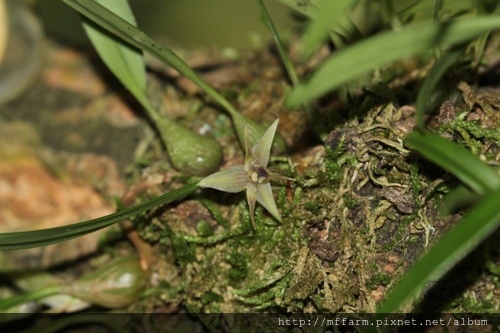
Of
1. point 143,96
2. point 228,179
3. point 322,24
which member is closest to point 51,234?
point 228,179

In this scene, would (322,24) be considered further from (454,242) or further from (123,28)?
(123,28)

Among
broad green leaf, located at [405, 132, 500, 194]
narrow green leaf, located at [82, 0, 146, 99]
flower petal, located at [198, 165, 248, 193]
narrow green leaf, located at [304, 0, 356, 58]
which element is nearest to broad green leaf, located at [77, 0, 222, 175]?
narrow green leaf, located at [82, 0, 146, 99]

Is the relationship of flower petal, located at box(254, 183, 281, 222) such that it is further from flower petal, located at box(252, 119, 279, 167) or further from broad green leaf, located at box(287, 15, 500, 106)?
broad green leaf, located at box(287, 15, 500, 106)

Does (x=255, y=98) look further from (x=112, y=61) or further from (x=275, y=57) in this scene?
(x=112, y=61)

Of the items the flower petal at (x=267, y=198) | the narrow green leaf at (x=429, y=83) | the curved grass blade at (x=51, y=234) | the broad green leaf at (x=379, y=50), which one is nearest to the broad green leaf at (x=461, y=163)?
the narrow green leaf at (x=429, y=83)

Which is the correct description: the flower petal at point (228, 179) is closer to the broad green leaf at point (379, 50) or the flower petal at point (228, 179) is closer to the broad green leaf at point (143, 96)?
the broad green leaf at point (143, 96)
